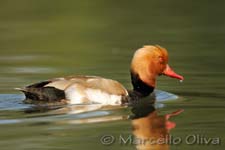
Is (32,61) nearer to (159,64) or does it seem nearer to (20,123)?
(159,64)

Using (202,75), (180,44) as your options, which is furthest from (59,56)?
(202,75)

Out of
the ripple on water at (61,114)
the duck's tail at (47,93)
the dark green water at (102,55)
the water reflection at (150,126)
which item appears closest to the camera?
the water reflection at (150,126)

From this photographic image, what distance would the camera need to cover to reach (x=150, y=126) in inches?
409

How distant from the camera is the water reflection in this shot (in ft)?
30.7

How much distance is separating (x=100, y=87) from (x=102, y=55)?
16.6 feet

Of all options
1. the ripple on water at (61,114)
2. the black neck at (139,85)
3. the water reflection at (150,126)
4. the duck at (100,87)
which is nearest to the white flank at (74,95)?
the duck at (100,87)

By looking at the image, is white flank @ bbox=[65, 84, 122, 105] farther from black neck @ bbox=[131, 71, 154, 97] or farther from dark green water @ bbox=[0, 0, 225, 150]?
black neck @ bbox=[131, 71, 154, 97]

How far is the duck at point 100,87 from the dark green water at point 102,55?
0.26 m

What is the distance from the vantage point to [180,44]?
1800 centimetres

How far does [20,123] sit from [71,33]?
9977 millimetres

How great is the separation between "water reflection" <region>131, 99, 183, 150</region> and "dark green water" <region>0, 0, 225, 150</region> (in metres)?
0.11

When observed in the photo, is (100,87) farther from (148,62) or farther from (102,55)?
(102,55)

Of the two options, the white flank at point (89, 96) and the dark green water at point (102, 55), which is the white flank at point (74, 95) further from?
the dark green water at point (102, 55)

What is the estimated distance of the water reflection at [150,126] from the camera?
→ 30.7ft
